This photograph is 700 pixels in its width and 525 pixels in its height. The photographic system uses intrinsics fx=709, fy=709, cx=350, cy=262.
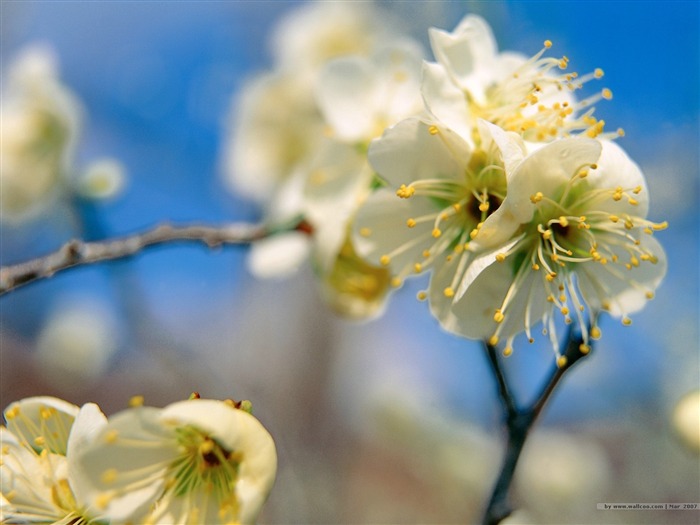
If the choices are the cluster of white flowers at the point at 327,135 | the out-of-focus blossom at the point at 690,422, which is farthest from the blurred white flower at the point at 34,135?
the out-of-focus blossom at the point at 690,422

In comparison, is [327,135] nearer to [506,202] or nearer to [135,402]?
[506,202]

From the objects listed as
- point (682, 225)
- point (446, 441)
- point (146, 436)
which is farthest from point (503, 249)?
point (446, 441)

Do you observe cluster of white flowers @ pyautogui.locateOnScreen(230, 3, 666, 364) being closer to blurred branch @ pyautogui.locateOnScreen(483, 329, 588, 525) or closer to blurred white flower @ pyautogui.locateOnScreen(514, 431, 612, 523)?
blurred branch @ pyautogui.locateOnScreen(483, 329, 588, 525)

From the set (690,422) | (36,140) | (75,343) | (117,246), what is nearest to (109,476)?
(117,246)

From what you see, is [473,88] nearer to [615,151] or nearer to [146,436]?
[615,151]

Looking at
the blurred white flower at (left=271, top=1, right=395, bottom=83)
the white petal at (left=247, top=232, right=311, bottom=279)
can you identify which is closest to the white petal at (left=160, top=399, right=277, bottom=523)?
the white petal at (left=247, top=232, right=311, bottom=279)
